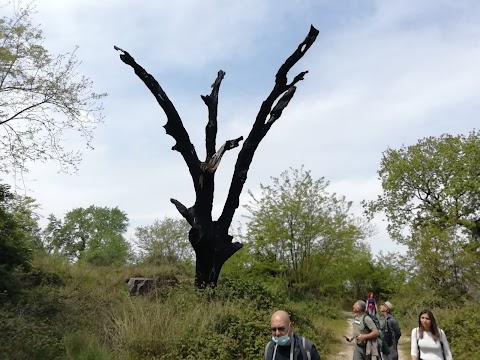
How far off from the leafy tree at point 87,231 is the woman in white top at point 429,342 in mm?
53747

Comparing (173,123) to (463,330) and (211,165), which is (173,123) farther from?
(463,330)

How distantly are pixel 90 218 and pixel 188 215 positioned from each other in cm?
5525

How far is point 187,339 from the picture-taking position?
8.74 metres

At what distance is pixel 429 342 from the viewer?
5.66m

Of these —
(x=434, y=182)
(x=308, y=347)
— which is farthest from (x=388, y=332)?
(x=434, y=182)

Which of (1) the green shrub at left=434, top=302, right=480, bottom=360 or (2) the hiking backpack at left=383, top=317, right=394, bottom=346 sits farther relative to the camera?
(1) the green shrub at left=434, top=302, right=480, bottom=360

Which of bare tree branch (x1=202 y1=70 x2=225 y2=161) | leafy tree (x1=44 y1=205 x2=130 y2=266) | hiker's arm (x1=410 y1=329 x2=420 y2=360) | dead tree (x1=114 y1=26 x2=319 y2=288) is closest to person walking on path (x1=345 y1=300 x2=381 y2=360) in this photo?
hiker's arm (x1=410 y1=329 x2=420 y2=360)

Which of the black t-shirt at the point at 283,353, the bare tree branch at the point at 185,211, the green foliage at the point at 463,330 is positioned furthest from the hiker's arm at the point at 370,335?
the bare tree branch at the point at 185,211

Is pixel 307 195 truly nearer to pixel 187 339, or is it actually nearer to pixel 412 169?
pixel 412 169

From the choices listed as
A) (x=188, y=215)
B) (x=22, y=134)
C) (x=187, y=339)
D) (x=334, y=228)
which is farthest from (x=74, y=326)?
(x=334, y=228)

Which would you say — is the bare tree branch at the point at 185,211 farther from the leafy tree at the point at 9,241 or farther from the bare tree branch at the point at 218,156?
the leafy tree at the point at 9,241

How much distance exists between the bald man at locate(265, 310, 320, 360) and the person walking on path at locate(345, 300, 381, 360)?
154 inches

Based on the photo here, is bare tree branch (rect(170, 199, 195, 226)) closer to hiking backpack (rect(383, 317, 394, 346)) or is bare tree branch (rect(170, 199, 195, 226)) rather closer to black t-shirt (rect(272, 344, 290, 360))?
hiking backpack (rect(383, 317, 394, 346))

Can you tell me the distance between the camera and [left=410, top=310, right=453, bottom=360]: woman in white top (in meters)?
5.60
